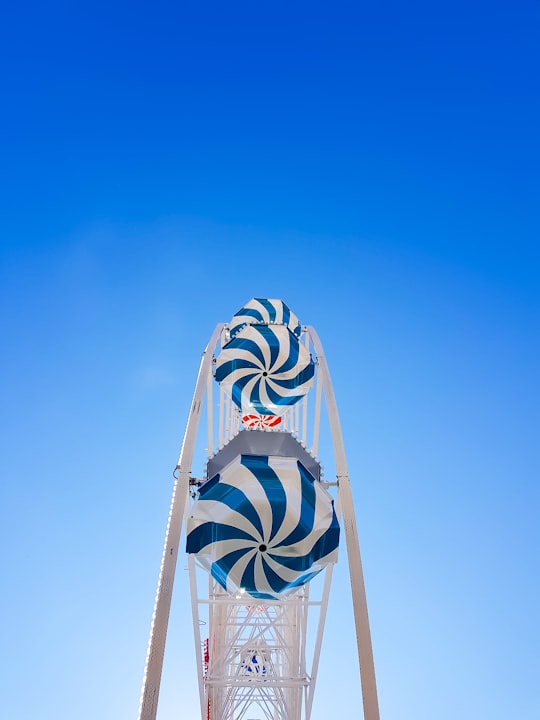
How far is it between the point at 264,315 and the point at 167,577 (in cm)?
993

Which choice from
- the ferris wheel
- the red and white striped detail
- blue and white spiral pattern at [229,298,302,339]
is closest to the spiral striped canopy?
the ferris wheel

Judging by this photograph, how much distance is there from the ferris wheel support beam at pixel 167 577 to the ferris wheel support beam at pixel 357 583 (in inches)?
109

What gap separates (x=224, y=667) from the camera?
16.3 m

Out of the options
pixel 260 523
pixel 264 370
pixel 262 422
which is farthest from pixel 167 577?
pixel 262 422

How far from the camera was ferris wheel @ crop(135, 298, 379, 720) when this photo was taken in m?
9.52

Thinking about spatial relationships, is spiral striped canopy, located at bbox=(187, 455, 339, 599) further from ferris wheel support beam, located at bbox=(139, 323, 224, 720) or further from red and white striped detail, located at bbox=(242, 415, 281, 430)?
red and white striped detail, located at bbox=(242, 415, 281, 430)

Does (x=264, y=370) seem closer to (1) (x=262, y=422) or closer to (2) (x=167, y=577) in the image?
(1) (x=262, y=422)

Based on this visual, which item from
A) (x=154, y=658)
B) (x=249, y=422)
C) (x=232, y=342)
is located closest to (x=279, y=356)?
(x=232, y=342)

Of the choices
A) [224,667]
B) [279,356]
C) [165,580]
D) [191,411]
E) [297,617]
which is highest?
[279,356]

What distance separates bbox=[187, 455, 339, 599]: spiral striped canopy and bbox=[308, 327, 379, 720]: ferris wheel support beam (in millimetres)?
328

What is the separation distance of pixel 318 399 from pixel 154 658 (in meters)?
9.67

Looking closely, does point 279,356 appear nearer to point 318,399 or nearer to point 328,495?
point 318,399

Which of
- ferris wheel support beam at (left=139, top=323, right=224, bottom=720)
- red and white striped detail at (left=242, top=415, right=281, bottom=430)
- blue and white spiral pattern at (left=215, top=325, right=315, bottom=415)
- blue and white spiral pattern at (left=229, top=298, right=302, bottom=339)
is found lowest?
ferris wheel support beam at (left=139, top=323, right=224, bottom=720)

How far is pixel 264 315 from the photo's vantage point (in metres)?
17.1
